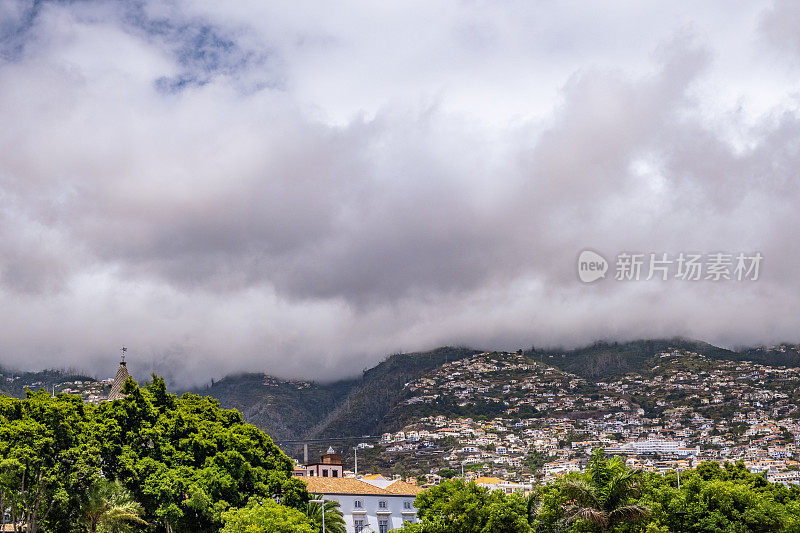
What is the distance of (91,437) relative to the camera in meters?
47.5

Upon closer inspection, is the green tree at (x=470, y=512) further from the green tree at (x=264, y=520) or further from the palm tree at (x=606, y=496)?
the green tree at (x=264, y=520)

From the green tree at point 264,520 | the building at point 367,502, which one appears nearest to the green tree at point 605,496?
the green tree at point 264,520

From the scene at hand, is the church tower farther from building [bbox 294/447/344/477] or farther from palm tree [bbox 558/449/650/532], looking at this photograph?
palm tree [bbox 558/449/650/532]

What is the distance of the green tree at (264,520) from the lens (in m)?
43.5

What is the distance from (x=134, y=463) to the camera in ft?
159

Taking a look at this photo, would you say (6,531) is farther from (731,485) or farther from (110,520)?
(731,485)

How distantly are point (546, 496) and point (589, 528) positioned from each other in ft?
20.9

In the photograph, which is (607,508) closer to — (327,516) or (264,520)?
(264,520)

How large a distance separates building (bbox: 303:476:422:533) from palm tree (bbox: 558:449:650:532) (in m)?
35.6

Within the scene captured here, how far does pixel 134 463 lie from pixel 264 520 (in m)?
9.47

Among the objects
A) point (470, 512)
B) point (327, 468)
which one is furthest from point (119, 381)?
point (470, 512)

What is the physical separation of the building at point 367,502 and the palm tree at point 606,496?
3560cm

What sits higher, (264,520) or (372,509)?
(264,520)

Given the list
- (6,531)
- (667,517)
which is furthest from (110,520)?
(667,517)
